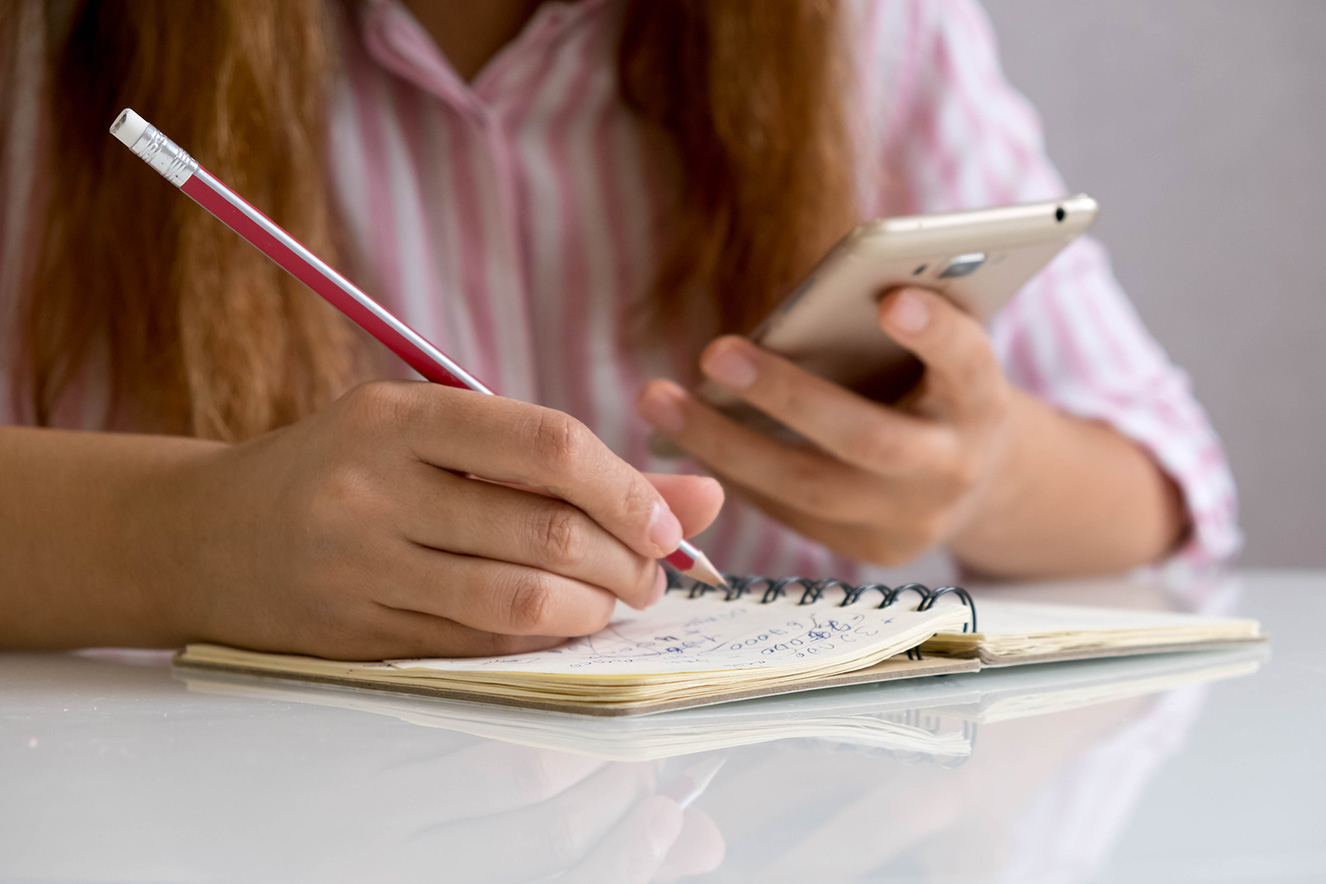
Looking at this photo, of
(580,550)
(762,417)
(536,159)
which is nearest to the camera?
(580,550)

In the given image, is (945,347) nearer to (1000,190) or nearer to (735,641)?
(735,641)

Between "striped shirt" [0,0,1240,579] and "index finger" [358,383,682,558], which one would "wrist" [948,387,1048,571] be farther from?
"index finger" [358,383,682,558]

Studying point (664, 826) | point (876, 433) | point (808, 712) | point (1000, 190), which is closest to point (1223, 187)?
point (1000, 190)

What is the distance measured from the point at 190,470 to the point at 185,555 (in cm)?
Result: 4

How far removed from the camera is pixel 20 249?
732 mm

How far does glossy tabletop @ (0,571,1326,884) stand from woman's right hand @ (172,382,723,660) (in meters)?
0.03

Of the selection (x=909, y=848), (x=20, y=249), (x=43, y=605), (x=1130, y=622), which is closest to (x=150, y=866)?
(x=909, y=848)

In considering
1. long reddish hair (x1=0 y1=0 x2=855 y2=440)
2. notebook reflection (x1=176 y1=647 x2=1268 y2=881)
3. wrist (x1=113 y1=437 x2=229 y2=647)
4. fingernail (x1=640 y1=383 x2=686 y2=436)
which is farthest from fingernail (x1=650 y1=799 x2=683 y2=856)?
long reddish hair (x1=0 y1=0 x2=855 y2=440)

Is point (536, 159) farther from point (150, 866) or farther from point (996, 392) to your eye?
point (150, 866)

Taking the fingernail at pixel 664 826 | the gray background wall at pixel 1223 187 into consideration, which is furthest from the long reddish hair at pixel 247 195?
the gray background wall at pixel 1223 187

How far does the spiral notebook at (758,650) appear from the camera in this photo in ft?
1.08

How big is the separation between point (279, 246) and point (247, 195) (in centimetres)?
34

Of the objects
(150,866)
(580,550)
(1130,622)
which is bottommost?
(150,866)

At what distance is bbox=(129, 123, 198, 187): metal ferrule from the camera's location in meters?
0.34
